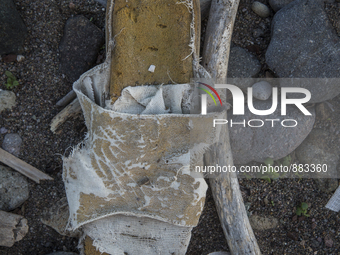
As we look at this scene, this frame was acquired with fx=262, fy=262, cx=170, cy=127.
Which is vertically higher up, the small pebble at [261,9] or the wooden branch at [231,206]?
the small pebble at [261,9]

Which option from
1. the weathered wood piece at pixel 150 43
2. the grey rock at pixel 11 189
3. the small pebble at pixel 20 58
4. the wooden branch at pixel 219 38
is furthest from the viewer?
the small pebble at pixel 20 58

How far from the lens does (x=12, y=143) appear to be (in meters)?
3.06

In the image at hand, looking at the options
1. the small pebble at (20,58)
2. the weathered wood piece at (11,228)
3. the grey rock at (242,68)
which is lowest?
the weathered wood piece at (11,228)

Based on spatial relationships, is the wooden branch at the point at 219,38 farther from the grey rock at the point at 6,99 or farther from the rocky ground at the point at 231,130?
the grey rock at the point at 6,99

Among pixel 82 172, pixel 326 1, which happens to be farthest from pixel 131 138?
pixel 326 1

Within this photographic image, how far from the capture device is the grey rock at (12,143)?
3.06 metres

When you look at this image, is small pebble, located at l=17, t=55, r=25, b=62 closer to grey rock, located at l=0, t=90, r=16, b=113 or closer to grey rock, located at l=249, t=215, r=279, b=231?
grey rock, located at l=0, t=90, r=16, b=113

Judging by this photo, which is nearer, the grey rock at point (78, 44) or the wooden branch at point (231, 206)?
the wooden branch at point (231, 206)

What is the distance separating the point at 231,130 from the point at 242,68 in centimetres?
72

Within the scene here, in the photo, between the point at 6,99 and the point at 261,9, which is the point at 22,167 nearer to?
the point at 6,99

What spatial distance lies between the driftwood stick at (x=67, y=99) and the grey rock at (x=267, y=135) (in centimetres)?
185

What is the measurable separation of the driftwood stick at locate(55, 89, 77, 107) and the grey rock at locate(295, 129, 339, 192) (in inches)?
108

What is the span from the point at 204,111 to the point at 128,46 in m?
0.99

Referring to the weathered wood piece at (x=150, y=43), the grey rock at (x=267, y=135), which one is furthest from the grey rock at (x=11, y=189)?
the grey rock at (x=267, y=135)
